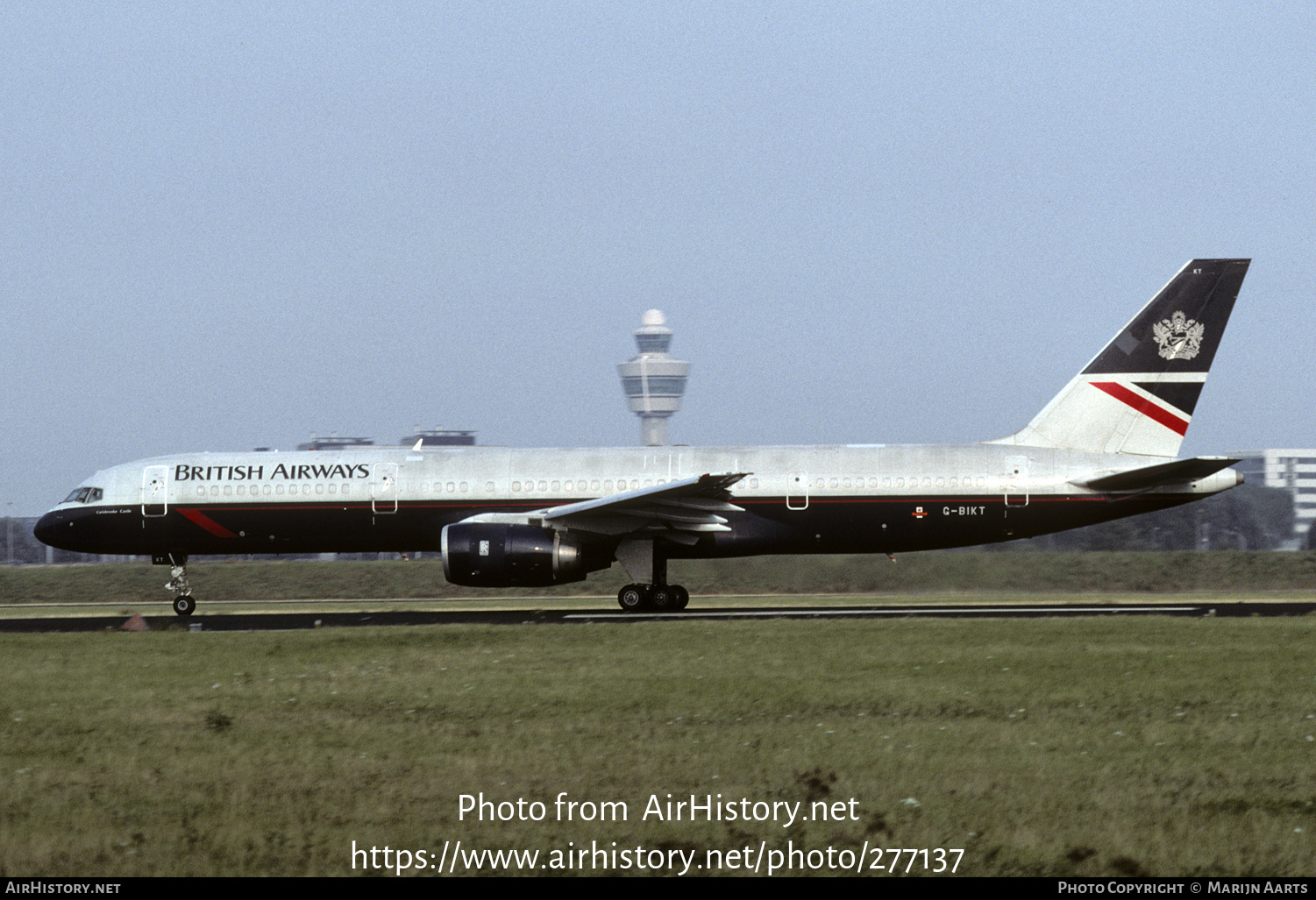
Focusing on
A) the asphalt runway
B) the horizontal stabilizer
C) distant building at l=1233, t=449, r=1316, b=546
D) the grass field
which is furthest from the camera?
distant building at l=1233, t=449, r=1316, b=546

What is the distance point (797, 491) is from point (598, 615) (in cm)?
481

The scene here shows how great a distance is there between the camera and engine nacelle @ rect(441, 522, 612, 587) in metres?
24.9

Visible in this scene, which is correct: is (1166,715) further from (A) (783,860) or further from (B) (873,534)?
(B) (873,534)

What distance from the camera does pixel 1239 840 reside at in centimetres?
745

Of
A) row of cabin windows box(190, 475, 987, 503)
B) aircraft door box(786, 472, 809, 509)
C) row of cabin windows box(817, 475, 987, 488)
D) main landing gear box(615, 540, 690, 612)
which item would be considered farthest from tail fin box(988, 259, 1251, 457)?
main landing gear box(615, 540, 690, 612)

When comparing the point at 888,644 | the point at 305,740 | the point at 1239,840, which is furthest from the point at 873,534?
the point at 1239,840

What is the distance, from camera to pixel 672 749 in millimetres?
10547

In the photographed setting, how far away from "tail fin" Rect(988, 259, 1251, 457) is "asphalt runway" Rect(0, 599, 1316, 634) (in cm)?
350

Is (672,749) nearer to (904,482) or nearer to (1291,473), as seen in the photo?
(904,482)

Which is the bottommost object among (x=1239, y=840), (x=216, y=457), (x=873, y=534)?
(x=1239, y=840)

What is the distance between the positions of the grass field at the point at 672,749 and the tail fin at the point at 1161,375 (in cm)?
875

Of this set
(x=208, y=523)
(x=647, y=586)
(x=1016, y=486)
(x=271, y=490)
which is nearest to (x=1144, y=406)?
(x=1016, y=486)

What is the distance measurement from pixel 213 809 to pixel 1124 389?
22.8 metres

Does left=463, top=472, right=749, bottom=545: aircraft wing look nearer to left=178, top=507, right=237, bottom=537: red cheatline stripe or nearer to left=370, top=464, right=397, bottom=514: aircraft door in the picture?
left=370, top=464, right=397, bottom=514: aircraft door
